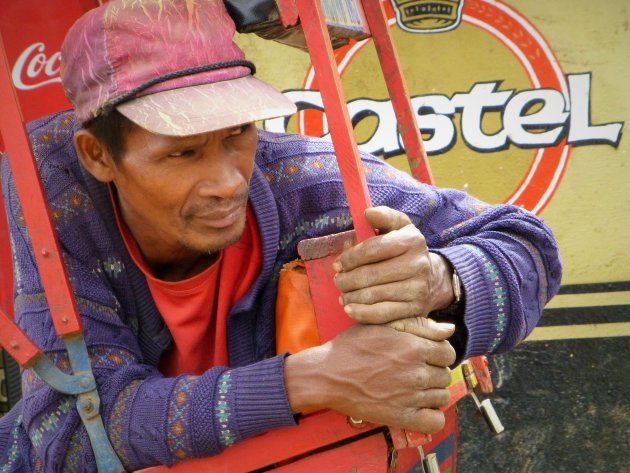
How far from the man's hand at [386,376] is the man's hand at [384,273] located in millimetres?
44

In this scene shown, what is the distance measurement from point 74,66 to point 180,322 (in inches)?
26.6

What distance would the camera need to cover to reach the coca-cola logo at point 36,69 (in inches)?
113

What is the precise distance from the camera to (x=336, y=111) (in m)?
1.70

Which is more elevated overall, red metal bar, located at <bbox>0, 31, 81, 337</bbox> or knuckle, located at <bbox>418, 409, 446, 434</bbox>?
red metal bar, located at <bbox>0, 31, 81, 337</bbox>

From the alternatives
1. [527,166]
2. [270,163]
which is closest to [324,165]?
[270,163]

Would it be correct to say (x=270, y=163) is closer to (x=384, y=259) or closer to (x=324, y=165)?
(x=324, y=165)

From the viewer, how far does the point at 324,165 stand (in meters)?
2.23

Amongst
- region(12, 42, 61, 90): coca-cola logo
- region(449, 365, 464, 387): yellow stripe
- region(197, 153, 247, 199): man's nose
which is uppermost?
region(12, 42, 61, 90): coca-cola logo

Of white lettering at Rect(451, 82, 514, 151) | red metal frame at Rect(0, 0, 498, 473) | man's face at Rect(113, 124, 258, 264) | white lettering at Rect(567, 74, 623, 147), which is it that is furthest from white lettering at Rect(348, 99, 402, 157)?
red metal frame at Rect(0, 0, 498, 473)

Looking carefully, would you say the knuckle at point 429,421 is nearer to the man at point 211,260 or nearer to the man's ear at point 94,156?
the man at point 211,260

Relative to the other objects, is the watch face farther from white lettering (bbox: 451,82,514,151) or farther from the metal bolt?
white lettering (bbox: 451,82,514,151)

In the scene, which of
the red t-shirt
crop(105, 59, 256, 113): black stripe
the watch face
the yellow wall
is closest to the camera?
crop(105, 59, 256, 113): black stripe

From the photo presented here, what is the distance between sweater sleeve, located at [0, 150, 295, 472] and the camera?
1.76 metres

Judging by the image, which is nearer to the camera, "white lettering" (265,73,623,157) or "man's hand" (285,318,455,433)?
"man's hand" (285,318,455,433)
